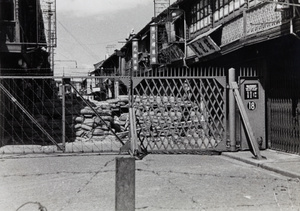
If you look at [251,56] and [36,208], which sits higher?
[251,56]

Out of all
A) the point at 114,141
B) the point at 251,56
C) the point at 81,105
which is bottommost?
the point at 114,141

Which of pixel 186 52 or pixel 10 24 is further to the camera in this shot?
pixel 186 52

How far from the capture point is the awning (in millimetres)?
16291

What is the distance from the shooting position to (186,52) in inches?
857

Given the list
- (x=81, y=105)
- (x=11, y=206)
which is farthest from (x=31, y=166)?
(x=81, y=105)

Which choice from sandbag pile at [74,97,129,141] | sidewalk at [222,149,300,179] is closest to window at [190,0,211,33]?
sandbag pile at [74,97,129,141]

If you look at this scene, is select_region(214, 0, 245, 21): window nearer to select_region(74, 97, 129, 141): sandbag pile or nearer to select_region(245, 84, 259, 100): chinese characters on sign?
A: select_region(245, 84, 259, 100): chinese characters on sign

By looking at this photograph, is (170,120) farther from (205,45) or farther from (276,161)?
(276,161)

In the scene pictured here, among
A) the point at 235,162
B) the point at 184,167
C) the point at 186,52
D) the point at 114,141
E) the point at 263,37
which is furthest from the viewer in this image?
the point at 186,52

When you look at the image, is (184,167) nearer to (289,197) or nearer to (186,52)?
(289,197)

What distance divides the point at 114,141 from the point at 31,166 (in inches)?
286

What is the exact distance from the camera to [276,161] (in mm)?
9773

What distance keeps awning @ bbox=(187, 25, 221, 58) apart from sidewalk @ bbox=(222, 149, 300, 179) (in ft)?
19.6

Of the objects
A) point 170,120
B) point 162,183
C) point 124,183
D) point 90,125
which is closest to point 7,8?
point 90,125
